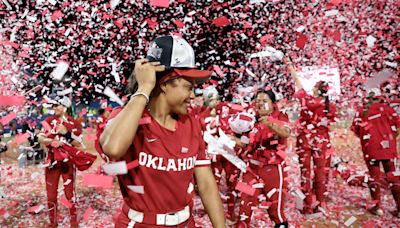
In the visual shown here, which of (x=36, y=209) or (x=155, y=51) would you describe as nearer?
(x=155, y=51)

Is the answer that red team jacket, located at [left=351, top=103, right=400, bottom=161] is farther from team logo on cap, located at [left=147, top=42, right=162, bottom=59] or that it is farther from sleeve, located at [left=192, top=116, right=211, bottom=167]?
team logo on cap, located at [left=147, top=42, right=162, bottom=59]

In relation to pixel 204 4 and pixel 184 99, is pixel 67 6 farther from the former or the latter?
pixel 184 99

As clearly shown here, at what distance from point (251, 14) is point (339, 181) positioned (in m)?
10.5

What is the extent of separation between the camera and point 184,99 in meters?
2.02

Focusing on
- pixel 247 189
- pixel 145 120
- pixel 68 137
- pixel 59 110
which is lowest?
pixel 247 189

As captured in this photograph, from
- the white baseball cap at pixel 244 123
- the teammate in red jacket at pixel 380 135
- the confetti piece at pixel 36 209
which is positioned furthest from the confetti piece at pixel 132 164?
the confetti piece at pixel 36 209

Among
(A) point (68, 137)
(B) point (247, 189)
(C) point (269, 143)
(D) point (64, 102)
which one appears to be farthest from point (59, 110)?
(C) point (269, 143)

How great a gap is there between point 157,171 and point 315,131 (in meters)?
4.62

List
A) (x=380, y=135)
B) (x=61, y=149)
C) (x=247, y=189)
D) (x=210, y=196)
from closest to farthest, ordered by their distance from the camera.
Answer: (x=210, y=196)
(x=247, y=189)
(x=61, y=149)
(x=380, y=135)

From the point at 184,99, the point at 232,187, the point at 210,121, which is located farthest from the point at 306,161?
the point at 184,99

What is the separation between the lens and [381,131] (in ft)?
19.5

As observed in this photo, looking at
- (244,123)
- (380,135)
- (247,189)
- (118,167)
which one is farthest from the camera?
(380,135)

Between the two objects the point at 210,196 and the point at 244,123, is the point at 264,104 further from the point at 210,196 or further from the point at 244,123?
the point at 210,196

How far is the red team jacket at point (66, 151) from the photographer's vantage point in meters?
Result: 5.24
